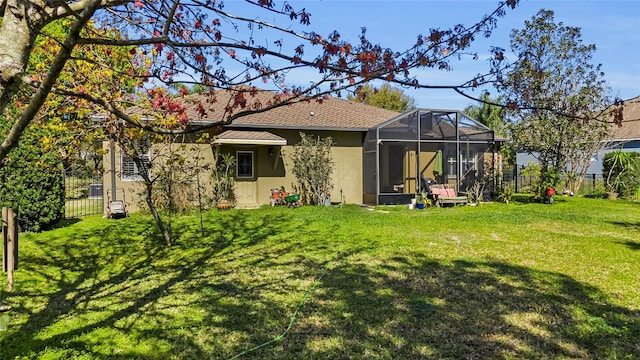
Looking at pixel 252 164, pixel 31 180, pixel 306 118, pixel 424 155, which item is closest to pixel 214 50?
pixel 31 180

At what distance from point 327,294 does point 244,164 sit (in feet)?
35.5

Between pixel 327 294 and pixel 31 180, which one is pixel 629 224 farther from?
pixel 31 180

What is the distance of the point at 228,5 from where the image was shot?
345 centimetres

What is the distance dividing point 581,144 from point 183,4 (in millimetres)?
20108

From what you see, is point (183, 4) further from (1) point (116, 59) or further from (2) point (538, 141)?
(2) point (538, 141)

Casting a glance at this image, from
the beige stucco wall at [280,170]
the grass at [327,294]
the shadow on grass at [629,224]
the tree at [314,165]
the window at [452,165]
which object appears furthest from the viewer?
the window at [452,165]

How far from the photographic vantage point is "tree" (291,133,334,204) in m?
14.9

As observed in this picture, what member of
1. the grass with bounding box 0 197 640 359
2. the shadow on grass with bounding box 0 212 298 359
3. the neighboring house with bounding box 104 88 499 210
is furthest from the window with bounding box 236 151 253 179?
the grass with bounding box 0 197 640 359

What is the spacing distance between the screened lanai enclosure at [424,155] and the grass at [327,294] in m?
6.36

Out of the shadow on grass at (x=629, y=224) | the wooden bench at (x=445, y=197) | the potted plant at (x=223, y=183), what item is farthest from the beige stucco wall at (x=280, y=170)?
the shadow on grass at (x=629, y=224)

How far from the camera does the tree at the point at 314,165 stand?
49.0ft

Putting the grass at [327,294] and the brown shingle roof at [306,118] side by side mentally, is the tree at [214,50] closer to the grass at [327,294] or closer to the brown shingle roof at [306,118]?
the grass at [327,294]

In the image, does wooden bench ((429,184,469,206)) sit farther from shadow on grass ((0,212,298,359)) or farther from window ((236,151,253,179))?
shadow on grass ((0,212,298,359))

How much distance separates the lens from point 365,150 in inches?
663
